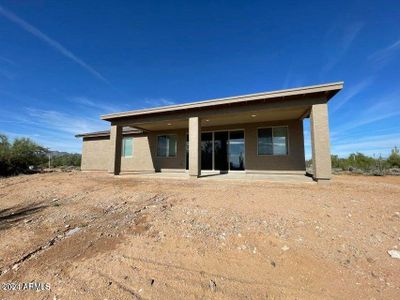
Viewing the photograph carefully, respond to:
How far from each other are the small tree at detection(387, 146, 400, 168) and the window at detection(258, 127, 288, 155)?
40.1 feet

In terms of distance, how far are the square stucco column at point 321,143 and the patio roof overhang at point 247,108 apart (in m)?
0.46

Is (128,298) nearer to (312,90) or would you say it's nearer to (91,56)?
(312,90)

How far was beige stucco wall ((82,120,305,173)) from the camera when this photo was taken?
1013 centimetres

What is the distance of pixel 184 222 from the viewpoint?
3.93 metres

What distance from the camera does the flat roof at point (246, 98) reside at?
22.8 feet

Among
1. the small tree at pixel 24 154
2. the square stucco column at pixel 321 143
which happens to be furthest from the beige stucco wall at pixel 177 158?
the small tree at pixel 24 154

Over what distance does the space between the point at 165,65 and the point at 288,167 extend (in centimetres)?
984

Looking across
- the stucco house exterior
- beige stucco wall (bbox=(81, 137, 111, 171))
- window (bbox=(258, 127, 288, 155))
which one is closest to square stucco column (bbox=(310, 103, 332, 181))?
the stucco house exterior

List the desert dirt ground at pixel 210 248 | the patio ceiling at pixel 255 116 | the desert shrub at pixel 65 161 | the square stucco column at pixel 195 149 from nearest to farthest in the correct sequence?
the desert dirt ground at pixel 210 248 → the patio ceiling at pixel 255 116 → the square stucco column at pixel 195 149 → the desert shrub at pixel 65 161

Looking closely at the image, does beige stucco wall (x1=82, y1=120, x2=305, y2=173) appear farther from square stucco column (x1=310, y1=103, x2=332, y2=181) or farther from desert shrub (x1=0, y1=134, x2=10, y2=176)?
desert shrub (x1=0, y1=134, x2=10, y2=176)

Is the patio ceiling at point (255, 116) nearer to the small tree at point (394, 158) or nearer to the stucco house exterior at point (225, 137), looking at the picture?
the stucco house exterior at point (225, 137)

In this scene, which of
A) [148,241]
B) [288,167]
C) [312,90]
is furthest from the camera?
[288,167]

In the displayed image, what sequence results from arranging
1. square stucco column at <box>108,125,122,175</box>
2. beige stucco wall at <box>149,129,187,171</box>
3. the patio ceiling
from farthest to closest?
1. beige stucco wall at <box>149,129,187,171</box>
2. square stucco column at <box>108,125,122,175</box>
3. the patio ceiling

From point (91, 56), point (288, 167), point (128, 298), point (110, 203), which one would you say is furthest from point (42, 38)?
point (288, 167)
